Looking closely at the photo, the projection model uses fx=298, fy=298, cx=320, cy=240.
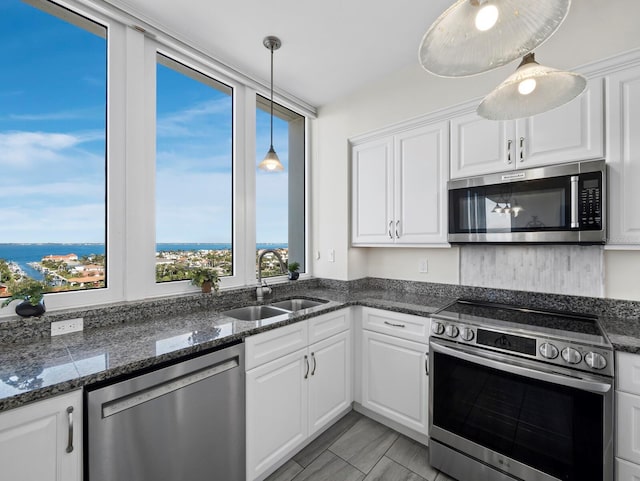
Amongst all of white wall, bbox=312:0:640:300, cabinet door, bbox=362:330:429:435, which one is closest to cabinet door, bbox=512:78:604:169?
white wall, bbox=312:0:640:300

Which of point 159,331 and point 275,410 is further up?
point 159,331

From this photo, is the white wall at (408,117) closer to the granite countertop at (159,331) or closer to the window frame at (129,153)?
the granite countertop at (159,331)

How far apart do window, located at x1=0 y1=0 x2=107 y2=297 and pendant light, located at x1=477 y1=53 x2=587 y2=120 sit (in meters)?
2.14

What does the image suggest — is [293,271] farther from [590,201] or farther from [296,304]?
[590,201]

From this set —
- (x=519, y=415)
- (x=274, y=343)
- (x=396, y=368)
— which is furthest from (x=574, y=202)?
(x=274, y=343)

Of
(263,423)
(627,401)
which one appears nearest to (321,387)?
(263,423)

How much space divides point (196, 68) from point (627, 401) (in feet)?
10.5

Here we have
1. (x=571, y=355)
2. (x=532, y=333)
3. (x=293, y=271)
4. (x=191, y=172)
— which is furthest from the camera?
(x=293, y=271)

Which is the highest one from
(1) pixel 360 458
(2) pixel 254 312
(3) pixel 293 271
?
(3) pixel 293 271

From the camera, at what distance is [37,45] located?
5.30 feet

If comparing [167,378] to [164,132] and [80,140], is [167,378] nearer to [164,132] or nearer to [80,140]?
[80,140]

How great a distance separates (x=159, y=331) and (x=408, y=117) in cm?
236

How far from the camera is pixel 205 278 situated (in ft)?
7.02

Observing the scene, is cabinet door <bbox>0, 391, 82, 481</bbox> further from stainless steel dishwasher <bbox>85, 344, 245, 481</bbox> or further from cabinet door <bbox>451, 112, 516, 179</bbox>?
cabinet door <bbox>451, 112, 516, 179</bbox>
